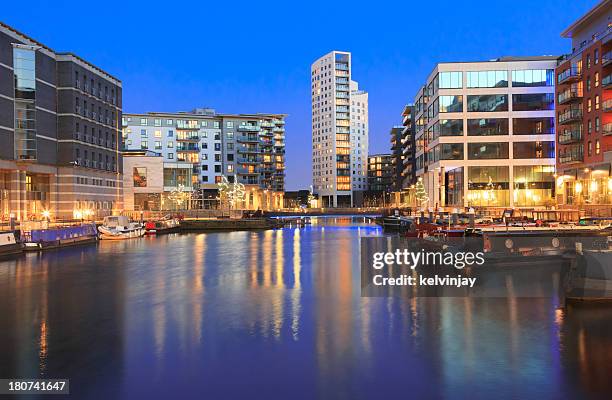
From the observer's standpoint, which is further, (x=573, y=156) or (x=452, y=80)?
(x=452, y=80)

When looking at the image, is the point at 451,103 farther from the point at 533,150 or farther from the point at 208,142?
the point at 208,142

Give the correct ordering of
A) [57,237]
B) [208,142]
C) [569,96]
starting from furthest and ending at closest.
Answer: [208,142] → [569,96] → [57,237]

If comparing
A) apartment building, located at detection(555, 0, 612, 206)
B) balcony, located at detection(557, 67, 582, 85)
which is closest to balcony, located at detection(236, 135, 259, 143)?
apartment building, located at detection(555, 0, 612, 206)

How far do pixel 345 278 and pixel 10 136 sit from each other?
47082mm

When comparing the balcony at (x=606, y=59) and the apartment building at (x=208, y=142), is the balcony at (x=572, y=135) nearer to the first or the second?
the balcony at (x=606, y=59)

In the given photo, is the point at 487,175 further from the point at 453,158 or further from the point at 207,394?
the point at 207,394

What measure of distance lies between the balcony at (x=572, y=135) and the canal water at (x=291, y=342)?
200ft

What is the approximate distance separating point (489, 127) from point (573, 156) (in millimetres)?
24302

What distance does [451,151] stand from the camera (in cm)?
10294

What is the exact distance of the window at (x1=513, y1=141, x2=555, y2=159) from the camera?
9938 cm

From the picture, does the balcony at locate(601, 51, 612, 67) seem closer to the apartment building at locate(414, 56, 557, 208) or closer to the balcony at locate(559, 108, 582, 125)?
the balcony at locate(559, 108, 582, 125)

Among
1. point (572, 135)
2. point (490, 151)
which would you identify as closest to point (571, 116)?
point (572, 135)

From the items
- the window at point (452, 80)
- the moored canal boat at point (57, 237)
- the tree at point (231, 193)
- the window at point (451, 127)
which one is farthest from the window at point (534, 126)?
the moored canal boat at point (57, 237)

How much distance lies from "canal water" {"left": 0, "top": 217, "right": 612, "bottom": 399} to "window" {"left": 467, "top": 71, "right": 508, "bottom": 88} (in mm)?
81339
